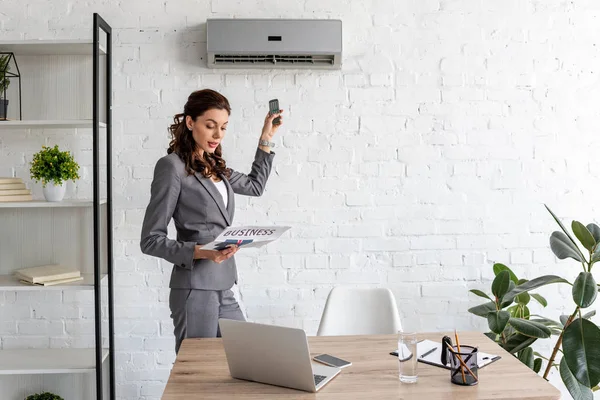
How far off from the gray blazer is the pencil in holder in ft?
3.52

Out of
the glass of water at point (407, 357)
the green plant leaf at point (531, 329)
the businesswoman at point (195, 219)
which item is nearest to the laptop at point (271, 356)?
the glass of water at point (407, 357)

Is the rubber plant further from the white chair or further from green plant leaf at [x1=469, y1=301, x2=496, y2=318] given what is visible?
the white chair

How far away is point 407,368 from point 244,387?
0.47 meters

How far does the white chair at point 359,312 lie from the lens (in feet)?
9.82

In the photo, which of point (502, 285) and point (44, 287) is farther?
point (44, 287)

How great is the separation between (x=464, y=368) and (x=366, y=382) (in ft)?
0.93

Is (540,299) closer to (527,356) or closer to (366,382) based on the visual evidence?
(527,356)

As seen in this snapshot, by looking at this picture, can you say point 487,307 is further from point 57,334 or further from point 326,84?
point 57,334

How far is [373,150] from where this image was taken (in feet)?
11.6

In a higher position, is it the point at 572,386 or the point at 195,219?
the point at 195,219

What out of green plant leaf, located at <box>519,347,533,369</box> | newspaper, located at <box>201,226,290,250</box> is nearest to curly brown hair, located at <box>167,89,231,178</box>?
newspaper, located at <box>201,226,290,250</box>

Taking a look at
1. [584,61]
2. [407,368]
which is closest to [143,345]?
[407,368]

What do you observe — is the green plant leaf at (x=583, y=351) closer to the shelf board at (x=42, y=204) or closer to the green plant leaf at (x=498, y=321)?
the green plant leaf at (x=498, y=321)

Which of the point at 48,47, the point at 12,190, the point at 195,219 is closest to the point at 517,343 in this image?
the point at 195,219
